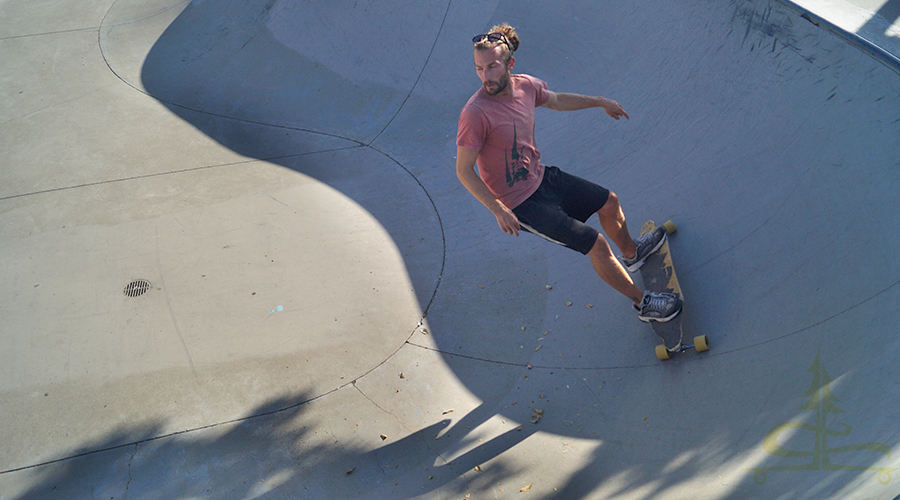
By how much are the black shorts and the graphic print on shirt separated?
0.44 feet

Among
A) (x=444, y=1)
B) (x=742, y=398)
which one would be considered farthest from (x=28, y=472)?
(x=444, y=1)

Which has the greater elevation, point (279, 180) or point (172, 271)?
point (279, 180)

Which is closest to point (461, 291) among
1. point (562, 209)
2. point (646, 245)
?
point (562, 209)

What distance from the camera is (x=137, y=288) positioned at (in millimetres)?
4254

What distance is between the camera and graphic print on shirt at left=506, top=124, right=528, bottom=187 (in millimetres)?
3033

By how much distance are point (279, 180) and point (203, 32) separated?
3.59 meters

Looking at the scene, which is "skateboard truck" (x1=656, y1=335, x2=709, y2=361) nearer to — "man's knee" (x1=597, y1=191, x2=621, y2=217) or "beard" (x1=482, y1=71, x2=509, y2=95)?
"man's knee" (x1=597, y1=191, x2=621, y2=217)

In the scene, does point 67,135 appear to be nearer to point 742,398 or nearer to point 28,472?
point 28,472

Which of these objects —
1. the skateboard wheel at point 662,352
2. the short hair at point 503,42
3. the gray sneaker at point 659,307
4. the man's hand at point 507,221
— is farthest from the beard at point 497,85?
the skateboard wheel at point 662,352

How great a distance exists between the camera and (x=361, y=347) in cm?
386

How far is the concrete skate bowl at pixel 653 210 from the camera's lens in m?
2.68

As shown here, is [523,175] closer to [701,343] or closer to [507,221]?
[507,221]

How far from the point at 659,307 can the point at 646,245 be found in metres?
0.60

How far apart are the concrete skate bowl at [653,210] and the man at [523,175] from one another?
53 cm
